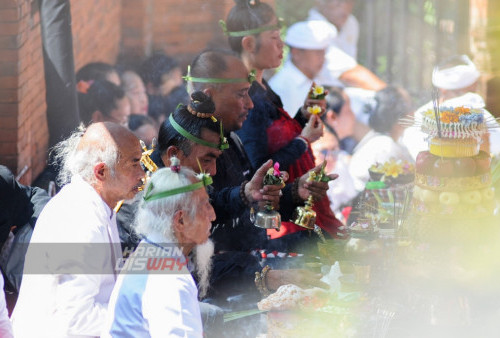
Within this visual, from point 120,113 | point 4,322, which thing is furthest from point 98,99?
point 4,322

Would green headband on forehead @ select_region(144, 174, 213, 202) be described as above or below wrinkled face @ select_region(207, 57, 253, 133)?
above

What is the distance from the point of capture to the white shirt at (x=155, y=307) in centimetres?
247

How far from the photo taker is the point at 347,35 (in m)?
7.45

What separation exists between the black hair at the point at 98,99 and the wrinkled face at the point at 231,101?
173 cm

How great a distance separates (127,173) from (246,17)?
1769mm

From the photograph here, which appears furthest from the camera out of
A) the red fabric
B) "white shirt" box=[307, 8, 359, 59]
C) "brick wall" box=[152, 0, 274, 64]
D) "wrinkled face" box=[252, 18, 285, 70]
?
"white shirt" box=[307, 8, 359, 59]

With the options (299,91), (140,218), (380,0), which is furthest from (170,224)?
(380,0)

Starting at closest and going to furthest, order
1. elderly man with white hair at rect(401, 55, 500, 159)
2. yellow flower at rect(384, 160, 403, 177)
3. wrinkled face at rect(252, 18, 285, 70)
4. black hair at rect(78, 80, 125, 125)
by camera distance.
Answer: wrinkled face at rect(252, 18, 285, 70)
yellow flower at rect(384, 160, 403, 177)
black hair at rect(78, 80, 125, 125)
elderly man with white hair at rect(401, 55, 500, 159)

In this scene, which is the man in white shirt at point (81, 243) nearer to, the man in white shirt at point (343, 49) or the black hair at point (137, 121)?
the black hair at point (137, 121)

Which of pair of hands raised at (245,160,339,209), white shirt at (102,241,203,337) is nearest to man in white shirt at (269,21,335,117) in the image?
pair of hands raised at (245,160,339,209)

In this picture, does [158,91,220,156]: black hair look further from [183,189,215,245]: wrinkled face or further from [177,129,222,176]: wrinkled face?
[183,189,215,245]: wrinkled face

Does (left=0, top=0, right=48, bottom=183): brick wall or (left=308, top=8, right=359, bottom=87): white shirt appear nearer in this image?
(left=0, top=0, right=48, bottom=183): brick wall

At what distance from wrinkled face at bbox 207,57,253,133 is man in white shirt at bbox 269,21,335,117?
234cm

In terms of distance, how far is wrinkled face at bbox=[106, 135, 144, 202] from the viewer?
10.6 ft
